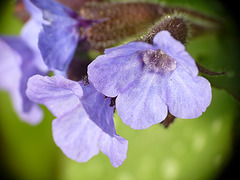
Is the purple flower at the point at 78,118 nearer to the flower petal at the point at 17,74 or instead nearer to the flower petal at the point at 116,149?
the flower petal at the point at 116,149

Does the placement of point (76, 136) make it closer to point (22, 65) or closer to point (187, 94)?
point (187, 94)

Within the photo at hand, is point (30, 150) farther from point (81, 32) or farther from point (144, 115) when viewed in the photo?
point (144, 115)

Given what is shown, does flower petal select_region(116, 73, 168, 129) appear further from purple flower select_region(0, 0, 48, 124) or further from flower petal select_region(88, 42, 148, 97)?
purple flower select_region(0, 0, 48, 124)

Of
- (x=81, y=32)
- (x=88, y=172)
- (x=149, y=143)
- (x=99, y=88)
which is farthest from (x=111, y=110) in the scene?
(x=88, y=172)

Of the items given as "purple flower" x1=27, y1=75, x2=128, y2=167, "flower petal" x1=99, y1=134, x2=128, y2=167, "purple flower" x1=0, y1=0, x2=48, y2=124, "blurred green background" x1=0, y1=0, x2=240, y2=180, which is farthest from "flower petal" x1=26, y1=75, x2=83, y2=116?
"blurred green background" x1=0, y1=0, x2=240, y2=180

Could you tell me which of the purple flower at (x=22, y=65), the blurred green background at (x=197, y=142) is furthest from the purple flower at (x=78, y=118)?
the blurred green background at (x=197, y=142)

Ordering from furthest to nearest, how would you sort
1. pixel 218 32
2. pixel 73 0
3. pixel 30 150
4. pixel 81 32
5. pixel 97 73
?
pixel 30 150
pixel 218 32
pixel 73 0
pixel 81 32
pixel 97 73

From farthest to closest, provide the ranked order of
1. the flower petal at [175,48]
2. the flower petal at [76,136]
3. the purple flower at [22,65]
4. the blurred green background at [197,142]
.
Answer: the blurred green background at [197,142] → the purple flower at [22,65] → the flower petal at [76,136] → the flower petal at [175,48]
